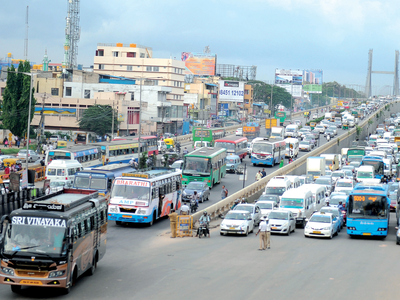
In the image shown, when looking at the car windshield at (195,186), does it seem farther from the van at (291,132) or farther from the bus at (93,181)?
the van at (291,132)

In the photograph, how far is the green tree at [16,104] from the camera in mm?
71938

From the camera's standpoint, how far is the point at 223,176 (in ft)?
167

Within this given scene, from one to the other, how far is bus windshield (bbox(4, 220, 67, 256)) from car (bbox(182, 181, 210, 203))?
23.3 metres

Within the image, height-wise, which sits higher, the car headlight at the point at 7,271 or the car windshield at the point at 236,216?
the car headlight at the point at 7,271

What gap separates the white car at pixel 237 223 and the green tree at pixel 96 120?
2412 inches

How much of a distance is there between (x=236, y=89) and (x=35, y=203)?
5438 inches

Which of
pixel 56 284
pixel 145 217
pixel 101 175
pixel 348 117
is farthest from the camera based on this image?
pixel 348 117

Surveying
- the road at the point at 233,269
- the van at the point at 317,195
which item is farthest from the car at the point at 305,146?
the road at the point at 233,269

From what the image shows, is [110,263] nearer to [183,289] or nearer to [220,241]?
[183,289]

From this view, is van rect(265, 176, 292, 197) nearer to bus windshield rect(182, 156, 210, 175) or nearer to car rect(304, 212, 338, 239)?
bus windshield rect(182, 156, 210, 175)

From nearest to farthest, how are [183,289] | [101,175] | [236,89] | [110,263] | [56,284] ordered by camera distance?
[56,284] < [183,289] < [110,263] < [101,175] < [236,89]

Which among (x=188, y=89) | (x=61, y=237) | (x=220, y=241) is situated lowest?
(x=220, y=241)

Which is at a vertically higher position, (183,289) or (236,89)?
(236,89)

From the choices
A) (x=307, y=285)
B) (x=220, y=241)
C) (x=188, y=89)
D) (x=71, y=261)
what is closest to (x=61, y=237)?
(x=71, y=261)
